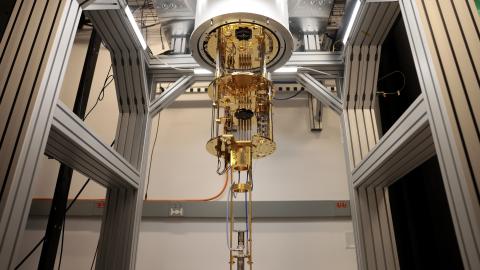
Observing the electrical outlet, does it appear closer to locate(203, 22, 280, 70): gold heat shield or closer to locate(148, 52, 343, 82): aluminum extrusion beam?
locate(148, 52, 343, 82): aluminum extrusion beam

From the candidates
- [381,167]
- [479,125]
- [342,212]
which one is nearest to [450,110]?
[479,125]

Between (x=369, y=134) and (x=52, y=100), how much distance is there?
1386 mm

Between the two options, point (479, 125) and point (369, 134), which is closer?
point (479, 125)

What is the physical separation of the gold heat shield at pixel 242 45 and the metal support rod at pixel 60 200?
1.00m

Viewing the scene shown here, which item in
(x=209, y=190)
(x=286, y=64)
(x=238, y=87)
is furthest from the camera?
(x=209, y=190)

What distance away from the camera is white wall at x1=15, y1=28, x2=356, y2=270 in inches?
93.8

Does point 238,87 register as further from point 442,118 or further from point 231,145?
point 442,118

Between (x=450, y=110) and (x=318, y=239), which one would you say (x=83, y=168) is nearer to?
(x=450, y=110)

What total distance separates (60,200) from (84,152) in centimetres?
84

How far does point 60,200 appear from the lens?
1.84m

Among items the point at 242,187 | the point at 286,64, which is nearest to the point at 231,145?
the point at 242,187

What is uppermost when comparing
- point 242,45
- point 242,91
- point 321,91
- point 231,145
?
point 321,91

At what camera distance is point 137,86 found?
1782mm

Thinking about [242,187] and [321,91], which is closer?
[242,187]
